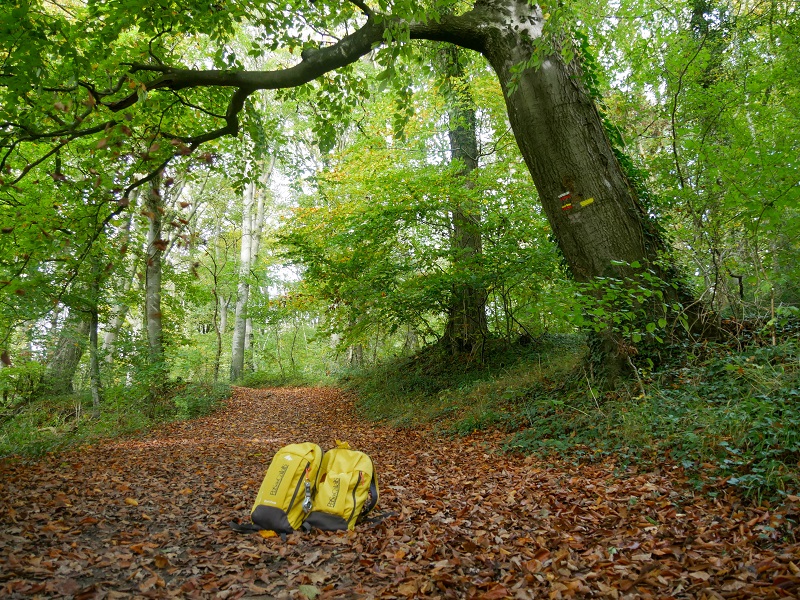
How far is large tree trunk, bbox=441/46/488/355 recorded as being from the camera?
9.38 meters

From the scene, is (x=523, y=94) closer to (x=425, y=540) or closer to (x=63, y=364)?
(x=425, y=540)

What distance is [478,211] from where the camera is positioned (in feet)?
30.7

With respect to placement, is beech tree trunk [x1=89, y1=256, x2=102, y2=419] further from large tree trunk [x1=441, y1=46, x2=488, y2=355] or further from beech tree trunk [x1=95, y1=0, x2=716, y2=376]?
large tree trunk [x1=441, y1=46, x2=488, y2=355]

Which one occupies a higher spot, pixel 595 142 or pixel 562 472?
pixel 595 142

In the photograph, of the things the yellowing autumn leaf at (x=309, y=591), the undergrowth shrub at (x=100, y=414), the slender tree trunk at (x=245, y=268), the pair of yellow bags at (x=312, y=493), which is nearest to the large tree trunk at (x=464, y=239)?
the pair of yellow bags at (x=312, y=493)

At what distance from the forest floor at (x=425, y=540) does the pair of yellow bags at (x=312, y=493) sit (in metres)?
0.14

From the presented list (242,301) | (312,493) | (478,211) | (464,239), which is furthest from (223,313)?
(312,493)

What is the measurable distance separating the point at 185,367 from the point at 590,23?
12297mm

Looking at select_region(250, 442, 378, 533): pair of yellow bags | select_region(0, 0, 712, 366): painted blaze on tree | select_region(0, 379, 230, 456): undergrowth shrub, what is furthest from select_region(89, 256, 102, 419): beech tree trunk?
select_region(250, 442, 378, 533): pair of yellow bags

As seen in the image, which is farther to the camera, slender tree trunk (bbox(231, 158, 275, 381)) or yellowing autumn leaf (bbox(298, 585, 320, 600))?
slender tree trunk (bbox(231, 158, 275, 381))

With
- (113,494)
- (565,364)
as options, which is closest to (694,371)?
(565,364)

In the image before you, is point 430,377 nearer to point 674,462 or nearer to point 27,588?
point 674,462

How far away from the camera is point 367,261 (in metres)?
9.79

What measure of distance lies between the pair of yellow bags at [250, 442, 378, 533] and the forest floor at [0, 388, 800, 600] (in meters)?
0.14
